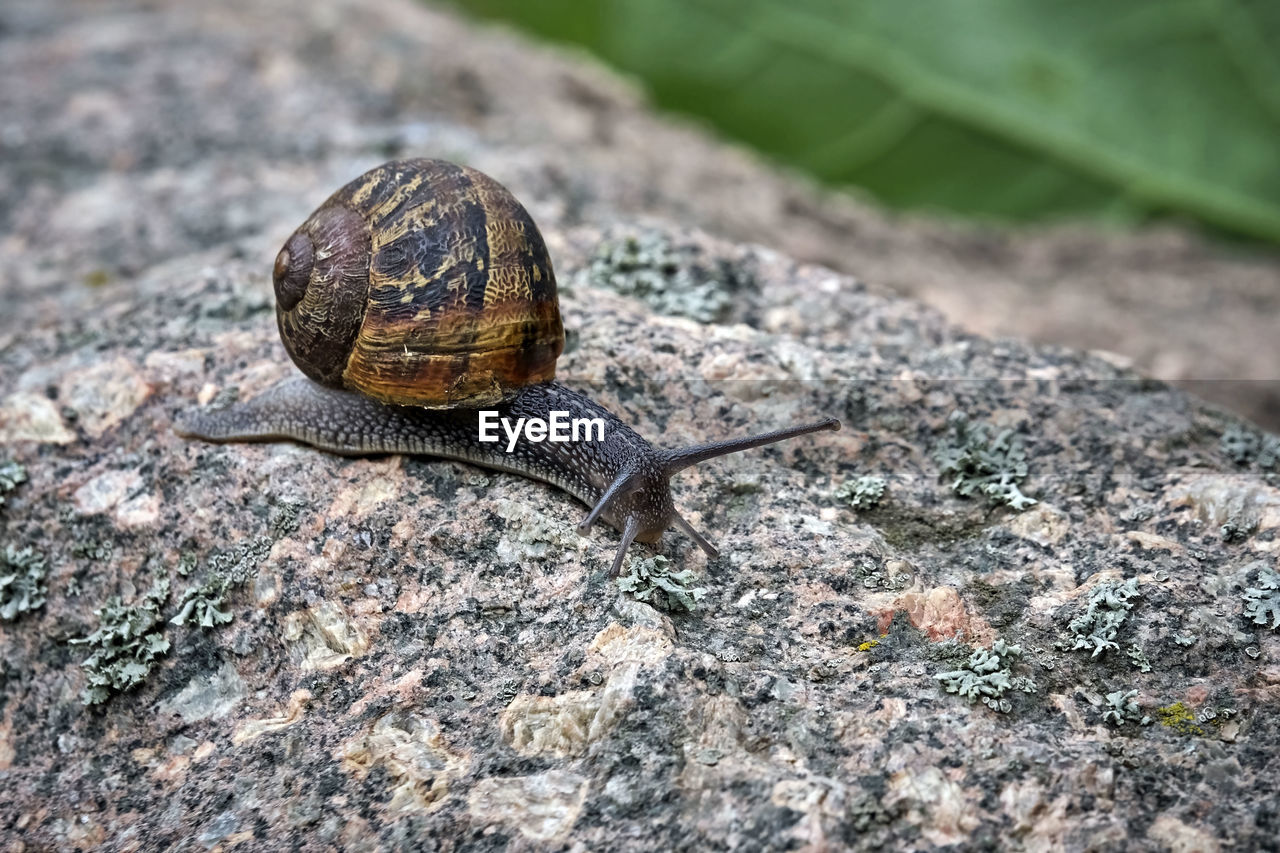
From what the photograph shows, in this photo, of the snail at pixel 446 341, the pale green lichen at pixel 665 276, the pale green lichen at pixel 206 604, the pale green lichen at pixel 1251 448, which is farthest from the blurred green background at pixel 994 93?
the pale green lichen at pixel 206 604

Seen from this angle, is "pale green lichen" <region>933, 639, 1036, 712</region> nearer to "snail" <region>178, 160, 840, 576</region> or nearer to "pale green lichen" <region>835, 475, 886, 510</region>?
"pale green lichen" <region>835, 475, 886, 510</region>

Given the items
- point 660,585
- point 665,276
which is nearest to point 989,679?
point 660,585

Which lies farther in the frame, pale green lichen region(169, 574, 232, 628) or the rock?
pale green lichen region(169, 574, 232, 628)

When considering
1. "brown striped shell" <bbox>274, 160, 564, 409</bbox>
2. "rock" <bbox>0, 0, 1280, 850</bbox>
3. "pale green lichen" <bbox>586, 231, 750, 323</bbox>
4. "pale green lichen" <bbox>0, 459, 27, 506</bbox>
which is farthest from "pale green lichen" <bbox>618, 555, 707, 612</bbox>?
"pale green lichen" <bbox>0, 459, 27, 506</bbox>

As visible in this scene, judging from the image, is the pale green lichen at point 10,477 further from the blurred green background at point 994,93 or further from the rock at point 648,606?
the blurred green background at point 994,93

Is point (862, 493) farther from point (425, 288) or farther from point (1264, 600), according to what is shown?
point (425, 288)

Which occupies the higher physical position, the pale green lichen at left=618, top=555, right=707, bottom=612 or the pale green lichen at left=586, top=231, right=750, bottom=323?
the pale green lichen at left=586, top=231, right=750, bottom=323
